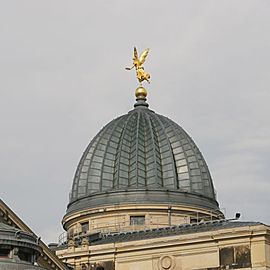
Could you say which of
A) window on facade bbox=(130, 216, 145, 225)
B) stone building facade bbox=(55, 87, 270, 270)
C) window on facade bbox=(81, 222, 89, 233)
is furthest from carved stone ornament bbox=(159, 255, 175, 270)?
window on facade bbox=(81, 222, 89, 233)

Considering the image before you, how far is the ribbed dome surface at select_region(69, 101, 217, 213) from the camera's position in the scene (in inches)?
3142

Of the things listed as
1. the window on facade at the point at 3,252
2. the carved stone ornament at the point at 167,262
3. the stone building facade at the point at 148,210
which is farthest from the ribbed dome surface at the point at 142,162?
the window on facade at the point at 3,252

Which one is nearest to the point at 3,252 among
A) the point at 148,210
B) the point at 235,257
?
the point at 235,257

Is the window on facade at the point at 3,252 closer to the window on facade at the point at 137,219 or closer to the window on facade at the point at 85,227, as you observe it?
the window on facade at the point at 137,219

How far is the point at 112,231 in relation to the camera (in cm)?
7656

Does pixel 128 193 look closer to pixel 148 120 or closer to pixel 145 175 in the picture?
pixel 145 175

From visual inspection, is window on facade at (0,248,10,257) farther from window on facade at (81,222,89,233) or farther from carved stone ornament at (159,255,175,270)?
window on facade at (81,222,89,233)

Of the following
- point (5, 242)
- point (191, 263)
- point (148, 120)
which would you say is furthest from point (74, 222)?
point (5, 242)

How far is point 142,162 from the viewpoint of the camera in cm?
Result: 8094

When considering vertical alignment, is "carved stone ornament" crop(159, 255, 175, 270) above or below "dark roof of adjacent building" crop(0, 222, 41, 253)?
above

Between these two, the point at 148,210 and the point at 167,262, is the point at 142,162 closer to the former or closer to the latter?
the point at 148,210

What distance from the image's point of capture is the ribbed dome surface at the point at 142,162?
79.8 meters

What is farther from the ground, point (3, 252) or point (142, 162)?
point (142, 162)

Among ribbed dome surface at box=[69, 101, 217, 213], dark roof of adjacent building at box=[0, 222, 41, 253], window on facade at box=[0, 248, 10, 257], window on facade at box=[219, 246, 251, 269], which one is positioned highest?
ribbed dome surface at box=[69, 101, 217, 213]
